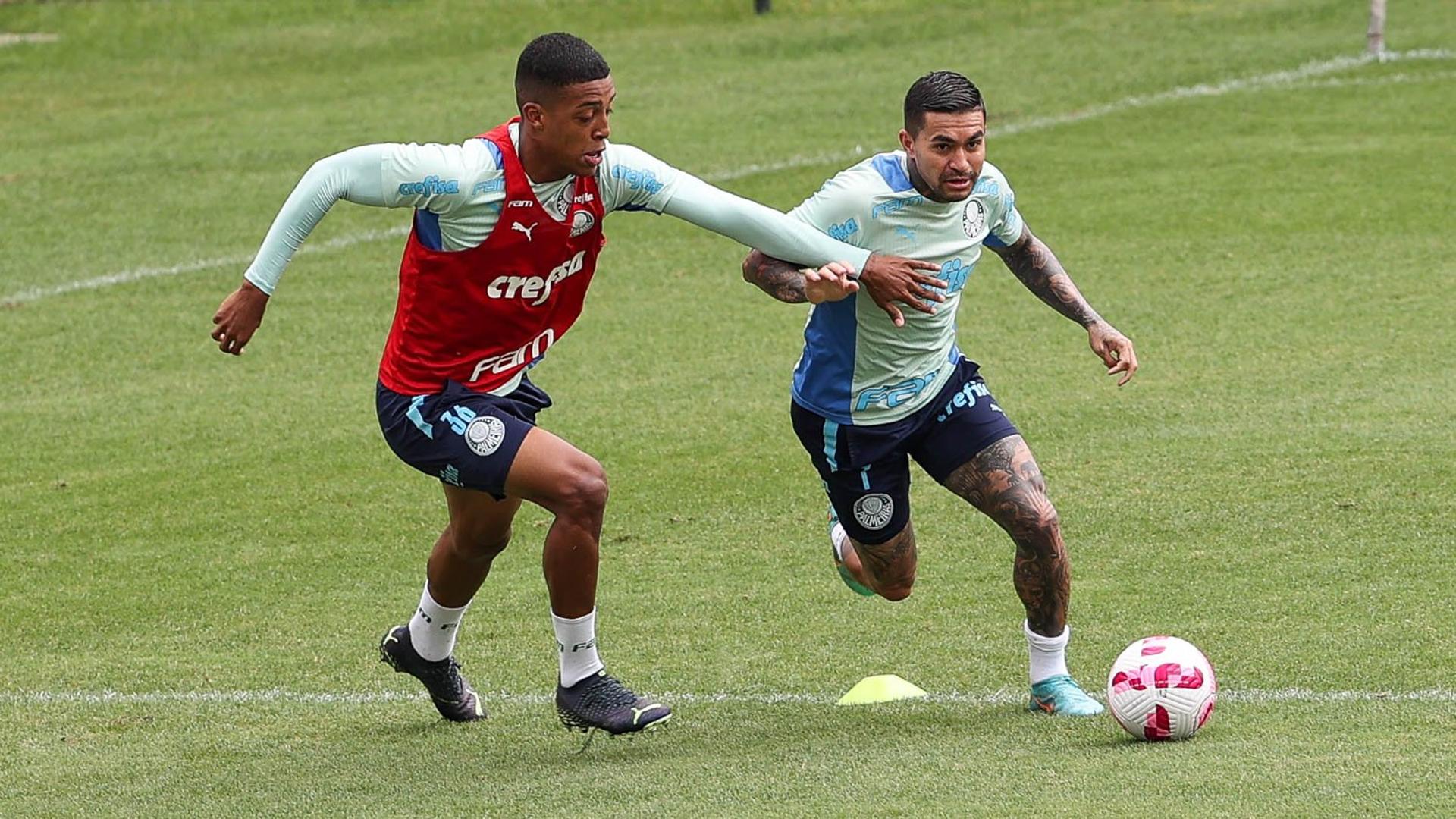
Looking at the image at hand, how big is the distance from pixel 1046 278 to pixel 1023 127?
1366 cm

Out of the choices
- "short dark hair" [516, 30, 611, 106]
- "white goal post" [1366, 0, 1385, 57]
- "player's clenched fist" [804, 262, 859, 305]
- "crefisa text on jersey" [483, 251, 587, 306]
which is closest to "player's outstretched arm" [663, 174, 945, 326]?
"player's clenched fist" [804, 262, 859, 305]

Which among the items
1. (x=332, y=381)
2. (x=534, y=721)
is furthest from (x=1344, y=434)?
(x=332, y=381)

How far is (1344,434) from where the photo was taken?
1062cm

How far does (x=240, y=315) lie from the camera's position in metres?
6.23

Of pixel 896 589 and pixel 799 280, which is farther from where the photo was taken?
pixel 896 589

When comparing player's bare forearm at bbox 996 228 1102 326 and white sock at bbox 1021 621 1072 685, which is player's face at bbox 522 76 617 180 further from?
white sock at bbox 1021 621 1072 685

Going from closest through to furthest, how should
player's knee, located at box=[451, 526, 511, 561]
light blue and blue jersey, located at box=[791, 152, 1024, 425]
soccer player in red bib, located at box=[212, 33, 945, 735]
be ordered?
soccer player in red bib, located at box=[212, 33, 945, 735] < light blue and blue jersey, located at box=[791, 152, 1024, 425] < player's knee, located at box=[451, 526, 511, 561]

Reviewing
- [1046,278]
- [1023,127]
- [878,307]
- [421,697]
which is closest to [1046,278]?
[1046,278]

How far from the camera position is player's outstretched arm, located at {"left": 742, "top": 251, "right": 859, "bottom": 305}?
6281 mm

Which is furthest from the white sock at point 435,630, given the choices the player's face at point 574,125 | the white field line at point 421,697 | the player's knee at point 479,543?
the player's face at point 574,125

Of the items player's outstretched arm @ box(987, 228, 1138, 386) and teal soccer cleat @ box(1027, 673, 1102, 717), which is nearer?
teal soccer cleat @ box(1027, 673, 1102, 717)

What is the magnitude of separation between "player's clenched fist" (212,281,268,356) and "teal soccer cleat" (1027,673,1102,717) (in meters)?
2.75

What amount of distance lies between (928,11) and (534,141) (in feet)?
73.5

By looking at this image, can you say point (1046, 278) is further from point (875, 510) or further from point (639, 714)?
point (639, 714)
